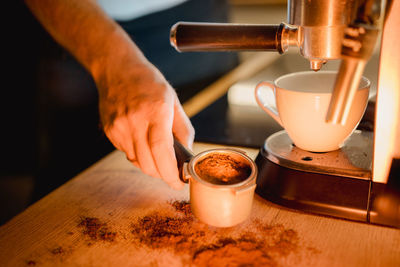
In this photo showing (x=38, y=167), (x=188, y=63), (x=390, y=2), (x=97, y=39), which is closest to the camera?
(x=390, y=2)

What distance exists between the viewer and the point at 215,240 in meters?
0.51

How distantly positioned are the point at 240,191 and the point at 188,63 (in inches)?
32.0

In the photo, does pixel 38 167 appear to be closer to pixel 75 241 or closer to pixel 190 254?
pixel 75 241

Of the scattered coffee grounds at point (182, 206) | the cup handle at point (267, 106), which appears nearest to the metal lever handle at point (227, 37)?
the cup handle at point (267, 106)

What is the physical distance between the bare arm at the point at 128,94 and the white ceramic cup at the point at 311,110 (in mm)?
154

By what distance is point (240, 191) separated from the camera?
0.46m

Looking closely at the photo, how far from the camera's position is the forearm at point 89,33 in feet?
2.16

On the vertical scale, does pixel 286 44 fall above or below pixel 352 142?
above

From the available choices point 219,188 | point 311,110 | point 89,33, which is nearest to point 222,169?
point 219,188

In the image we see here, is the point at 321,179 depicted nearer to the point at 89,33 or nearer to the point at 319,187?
the point at 319,187

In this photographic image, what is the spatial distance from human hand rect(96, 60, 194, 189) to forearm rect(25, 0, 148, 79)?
4 cm

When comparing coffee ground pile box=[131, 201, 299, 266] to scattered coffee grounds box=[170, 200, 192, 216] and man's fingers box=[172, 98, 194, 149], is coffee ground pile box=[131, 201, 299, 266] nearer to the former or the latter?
scattered coffee grounds box=[170, 200, 192, 216]

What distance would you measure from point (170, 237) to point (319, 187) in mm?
223

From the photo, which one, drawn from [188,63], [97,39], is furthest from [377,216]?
[188,63]
